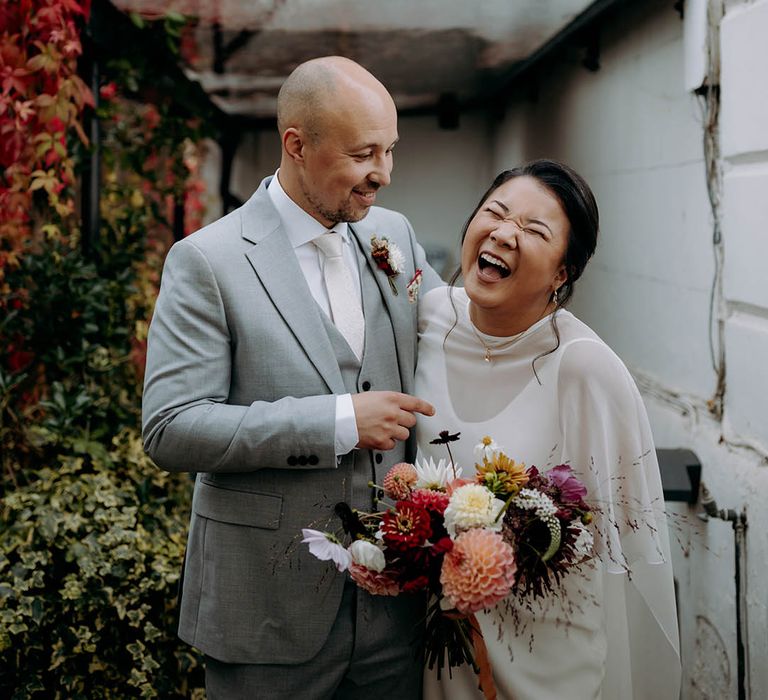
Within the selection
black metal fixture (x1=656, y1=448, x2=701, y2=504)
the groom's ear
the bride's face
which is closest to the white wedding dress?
the bride's face

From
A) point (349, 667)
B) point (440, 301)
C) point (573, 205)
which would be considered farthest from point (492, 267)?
point (349, 667)

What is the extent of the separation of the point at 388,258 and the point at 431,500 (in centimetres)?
80

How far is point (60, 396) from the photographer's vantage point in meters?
3.72

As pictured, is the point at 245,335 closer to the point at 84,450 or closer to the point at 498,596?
the point at 498,596

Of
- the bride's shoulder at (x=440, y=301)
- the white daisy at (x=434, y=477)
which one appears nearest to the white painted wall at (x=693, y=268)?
the white daisy at (x=434, y=477)

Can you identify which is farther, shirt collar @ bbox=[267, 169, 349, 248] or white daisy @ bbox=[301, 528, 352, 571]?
shirt collar @ bbox=[267, 169, 349, 248]

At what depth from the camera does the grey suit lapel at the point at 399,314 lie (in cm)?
249

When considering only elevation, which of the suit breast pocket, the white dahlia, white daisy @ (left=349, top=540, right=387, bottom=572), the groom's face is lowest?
white daisy @ (left=349, top=540, right=387, bottom=572)

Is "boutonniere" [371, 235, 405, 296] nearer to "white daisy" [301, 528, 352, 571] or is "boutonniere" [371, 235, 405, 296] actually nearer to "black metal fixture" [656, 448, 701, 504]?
"white daisy" [301, 528, 352, 571]

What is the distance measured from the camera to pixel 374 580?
197 centimetres

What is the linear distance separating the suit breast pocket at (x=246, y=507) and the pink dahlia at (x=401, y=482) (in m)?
0.36

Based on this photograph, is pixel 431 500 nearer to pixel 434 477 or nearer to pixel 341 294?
pixel 434 477

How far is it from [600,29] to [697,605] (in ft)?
11.0

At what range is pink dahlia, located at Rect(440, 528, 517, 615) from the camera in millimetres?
1793
